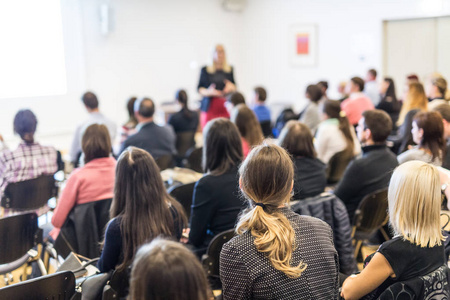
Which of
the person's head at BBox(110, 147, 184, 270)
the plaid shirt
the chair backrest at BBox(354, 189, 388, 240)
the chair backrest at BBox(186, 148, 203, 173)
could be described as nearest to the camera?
the person's head at BBox(110, 147, 184, 270)

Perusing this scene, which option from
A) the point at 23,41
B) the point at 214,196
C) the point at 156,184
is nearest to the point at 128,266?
the point at 156,184

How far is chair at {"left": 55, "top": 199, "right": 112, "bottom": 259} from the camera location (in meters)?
3.11

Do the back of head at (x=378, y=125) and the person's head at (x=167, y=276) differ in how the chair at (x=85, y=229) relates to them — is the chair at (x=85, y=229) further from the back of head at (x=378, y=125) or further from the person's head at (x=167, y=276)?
the person's head at (x=167, y=276)

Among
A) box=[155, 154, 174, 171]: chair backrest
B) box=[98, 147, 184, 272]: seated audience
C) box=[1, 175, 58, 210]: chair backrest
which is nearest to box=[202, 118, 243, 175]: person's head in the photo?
box=[98, 147, 184, 272]: seated audience

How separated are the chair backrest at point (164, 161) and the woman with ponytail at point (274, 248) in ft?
9.43

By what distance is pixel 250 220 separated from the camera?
5.55 ft

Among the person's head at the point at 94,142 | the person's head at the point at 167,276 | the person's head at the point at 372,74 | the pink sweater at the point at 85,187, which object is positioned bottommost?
the pink sweater at the point at 85,187

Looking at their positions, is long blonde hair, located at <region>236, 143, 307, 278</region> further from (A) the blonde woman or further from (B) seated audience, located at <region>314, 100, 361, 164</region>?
Answer: (B) seated audience, located at <region>314, 100, 361, 164</region>

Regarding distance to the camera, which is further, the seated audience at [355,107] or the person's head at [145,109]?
the seated audience at [355,107]

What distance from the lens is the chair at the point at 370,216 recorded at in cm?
330

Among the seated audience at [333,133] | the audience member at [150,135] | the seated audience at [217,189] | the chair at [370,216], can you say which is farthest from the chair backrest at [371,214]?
the audience member at [150,135]

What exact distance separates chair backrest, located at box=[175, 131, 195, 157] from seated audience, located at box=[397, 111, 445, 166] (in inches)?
131

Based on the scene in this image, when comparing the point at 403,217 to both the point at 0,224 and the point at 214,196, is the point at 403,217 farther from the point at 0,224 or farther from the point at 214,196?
the point at 0,224

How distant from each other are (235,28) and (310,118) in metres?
5.48
